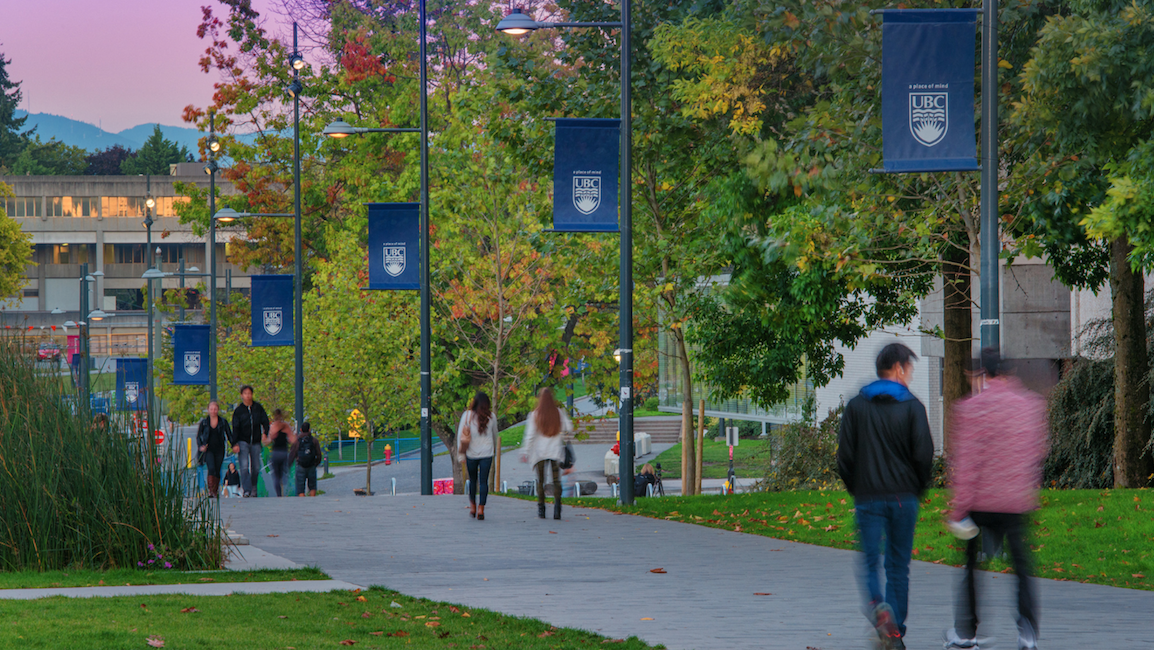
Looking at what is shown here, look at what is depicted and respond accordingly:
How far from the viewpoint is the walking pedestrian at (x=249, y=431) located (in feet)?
71.1

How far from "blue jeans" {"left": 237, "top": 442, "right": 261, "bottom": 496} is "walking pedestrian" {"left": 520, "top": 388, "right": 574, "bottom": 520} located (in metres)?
7.49

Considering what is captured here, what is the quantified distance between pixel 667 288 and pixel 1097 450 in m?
7.79

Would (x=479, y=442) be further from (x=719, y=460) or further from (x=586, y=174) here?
(x=719, y=460)

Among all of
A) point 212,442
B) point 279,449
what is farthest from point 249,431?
point 279,449

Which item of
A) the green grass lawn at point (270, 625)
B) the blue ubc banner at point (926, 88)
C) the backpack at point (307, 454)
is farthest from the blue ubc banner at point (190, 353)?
the blue ubc banner at point (926, 88)

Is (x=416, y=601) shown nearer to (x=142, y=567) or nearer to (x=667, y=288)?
(x=142, y=567)

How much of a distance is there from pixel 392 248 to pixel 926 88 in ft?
44.2

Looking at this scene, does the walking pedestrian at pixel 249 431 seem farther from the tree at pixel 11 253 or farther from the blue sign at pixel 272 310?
the tree at pixel 11 253

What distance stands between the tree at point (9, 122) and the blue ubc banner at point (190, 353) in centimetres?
9810

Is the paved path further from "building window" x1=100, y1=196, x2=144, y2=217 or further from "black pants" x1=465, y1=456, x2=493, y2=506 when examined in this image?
"building window" x1=100, y1=196, x2=144, y2=217

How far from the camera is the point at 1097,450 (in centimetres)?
1950

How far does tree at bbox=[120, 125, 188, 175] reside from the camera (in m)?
130

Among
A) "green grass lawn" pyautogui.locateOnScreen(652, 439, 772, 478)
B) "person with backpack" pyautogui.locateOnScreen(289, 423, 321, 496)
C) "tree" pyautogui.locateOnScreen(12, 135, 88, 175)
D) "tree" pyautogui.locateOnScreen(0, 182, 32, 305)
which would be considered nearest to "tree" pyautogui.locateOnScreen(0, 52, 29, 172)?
"tree" pyautogui.locateOnScreen(12, 135, 88, 175)

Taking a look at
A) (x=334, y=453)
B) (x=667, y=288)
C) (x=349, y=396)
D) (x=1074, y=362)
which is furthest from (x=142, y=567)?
(x=334, y=453)
